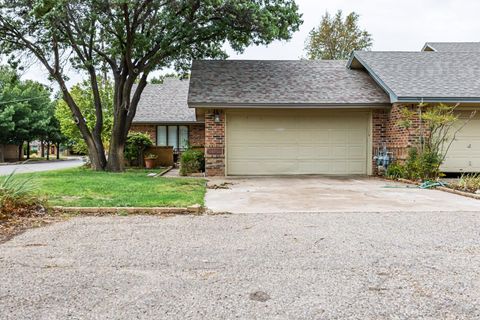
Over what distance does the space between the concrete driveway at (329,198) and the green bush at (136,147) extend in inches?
348

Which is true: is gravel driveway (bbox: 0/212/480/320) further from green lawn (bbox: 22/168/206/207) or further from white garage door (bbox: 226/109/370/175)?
white garage door (bbox: 226/109/370/175)

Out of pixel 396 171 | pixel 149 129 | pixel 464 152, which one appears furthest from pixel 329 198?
pixel 149 129

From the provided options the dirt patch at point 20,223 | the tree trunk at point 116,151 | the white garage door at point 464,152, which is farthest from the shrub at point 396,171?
the dirt patch at point 20,223

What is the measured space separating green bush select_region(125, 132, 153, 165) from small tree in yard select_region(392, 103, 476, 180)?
11209 mm

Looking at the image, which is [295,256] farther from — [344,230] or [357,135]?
[357,135]

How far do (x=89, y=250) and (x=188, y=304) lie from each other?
1.89 meters

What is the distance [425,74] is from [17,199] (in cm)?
1214

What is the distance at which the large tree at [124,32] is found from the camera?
12250mm

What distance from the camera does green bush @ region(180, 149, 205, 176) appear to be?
1344 centimetres

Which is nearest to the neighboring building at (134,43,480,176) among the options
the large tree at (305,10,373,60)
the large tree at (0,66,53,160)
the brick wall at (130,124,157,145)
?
the brick wall at (130,124,157,145)

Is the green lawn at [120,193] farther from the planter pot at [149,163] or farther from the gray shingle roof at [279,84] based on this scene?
the planter pot at [149,163]

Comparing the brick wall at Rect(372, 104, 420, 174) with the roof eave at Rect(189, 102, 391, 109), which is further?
the roof eave at Rect(189, 102, 391, 109)

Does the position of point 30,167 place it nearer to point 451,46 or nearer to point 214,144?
point 214,144

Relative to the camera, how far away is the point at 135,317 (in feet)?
8.60
